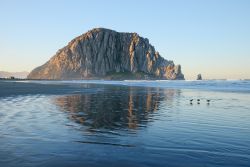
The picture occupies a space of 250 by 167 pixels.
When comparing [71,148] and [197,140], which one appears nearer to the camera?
[71,148]

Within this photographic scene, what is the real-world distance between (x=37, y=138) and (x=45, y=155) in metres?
3.31

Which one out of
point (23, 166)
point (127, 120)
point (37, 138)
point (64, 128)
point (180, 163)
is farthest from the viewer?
point (127, 120)

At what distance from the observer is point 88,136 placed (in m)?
15.3

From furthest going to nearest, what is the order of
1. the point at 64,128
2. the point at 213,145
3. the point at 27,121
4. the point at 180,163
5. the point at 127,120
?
the point at 127,120 < the point at 27,121 < the point at 64,128 < the point at 213,145 < the point at 180,163

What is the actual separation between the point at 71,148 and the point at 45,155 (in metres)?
1.38

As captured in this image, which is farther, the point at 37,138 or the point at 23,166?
the point at 37,138

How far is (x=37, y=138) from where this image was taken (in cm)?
1460

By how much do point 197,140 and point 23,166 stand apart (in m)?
8.32

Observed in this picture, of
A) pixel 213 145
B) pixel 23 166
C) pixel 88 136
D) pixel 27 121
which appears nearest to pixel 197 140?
pixel 213 145

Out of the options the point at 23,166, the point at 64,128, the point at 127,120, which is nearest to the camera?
the point at 23,166

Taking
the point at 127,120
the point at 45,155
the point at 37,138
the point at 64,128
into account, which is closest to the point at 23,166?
the point at 45,155

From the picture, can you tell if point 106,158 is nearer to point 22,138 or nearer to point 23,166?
point 23,166

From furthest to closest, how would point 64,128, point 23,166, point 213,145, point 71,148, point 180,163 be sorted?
1. point 64,128
2. point 213,145
3. point 71,148
4. point 180,163
5. point 23,166

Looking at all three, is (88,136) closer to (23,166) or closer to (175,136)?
(175,136)
